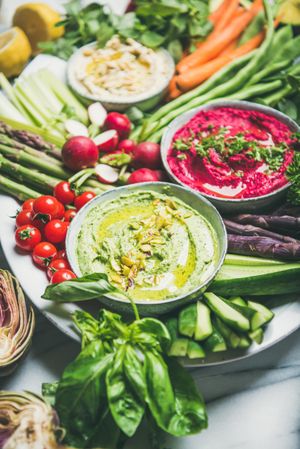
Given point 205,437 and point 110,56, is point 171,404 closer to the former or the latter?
point 205,437

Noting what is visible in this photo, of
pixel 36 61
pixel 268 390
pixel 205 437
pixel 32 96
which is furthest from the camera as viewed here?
pixel 36 61

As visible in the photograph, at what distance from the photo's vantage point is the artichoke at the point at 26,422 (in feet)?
7.14

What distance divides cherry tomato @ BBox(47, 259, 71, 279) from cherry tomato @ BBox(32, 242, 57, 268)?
0.03m

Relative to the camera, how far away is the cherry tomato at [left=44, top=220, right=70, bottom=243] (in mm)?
2998

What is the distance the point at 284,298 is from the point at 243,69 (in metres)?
1.90

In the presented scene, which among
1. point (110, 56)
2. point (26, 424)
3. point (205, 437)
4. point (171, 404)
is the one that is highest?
point (110, 56)

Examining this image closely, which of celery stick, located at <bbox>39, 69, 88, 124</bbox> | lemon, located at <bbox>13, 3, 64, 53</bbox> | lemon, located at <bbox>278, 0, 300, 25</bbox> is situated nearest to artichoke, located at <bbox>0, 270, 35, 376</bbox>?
celery stick, located at <bbox>39, 69, 88, 124</bbox>

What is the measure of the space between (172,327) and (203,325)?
15cm

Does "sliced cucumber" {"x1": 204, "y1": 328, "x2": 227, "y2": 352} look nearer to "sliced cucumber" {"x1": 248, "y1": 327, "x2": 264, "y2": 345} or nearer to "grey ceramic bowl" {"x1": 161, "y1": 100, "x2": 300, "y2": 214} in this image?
"sliced cucumber" {"x1": 248, "y1": 327, "x2": 264, "y2": 345}

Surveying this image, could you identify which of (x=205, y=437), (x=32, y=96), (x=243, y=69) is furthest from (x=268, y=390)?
(x=32, y=96)

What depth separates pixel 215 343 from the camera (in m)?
2.42

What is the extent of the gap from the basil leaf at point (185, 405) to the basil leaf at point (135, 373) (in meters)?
0.17

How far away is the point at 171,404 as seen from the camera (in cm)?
220

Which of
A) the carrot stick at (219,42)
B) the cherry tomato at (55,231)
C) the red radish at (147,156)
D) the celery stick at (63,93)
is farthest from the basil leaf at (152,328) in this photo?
the carrot stick at (219,42)
